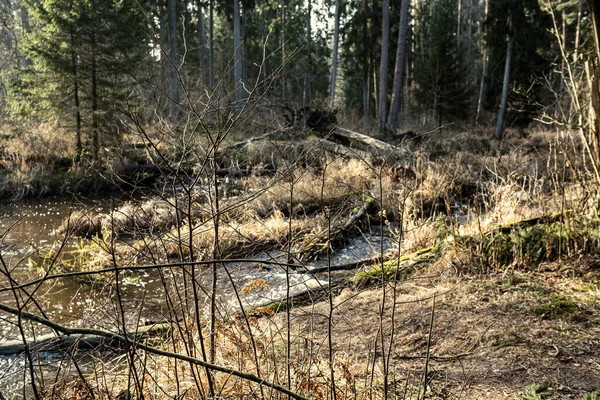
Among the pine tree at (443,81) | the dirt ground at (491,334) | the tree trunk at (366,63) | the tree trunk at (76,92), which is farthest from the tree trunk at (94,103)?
the pine tree at (443,81)

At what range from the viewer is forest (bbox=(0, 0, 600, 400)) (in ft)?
6.91

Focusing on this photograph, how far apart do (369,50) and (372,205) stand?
1820 centimetres

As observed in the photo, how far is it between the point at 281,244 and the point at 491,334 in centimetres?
172

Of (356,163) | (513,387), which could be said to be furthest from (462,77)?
(513,387)

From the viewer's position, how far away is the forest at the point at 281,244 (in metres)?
2.11

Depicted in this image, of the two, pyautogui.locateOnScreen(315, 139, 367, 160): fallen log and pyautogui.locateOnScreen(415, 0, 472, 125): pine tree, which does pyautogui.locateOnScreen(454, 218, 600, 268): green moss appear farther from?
pyautogui.locateOnScreen(415, 0, 472, 125): pine tree

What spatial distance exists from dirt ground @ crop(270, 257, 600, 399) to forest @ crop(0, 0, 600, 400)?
19 mm

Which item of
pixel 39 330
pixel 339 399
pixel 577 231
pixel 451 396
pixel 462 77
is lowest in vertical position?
pixel 39 330

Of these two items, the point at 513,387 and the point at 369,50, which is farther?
the point at 369,50

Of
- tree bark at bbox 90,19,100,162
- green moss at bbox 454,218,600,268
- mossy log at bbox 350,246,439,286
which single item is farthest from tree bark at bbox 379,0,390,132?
green moss at bbox 454,218,600,268

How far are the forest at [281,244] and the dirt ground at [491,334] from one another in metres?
0.02

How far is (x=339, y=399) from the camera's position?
2.17 m

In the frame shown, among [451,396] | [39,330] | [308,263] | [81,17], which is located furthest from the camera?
[81,17]

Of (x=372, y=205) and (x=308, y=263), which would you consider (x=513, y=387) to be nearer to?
(x=308, y=263)
